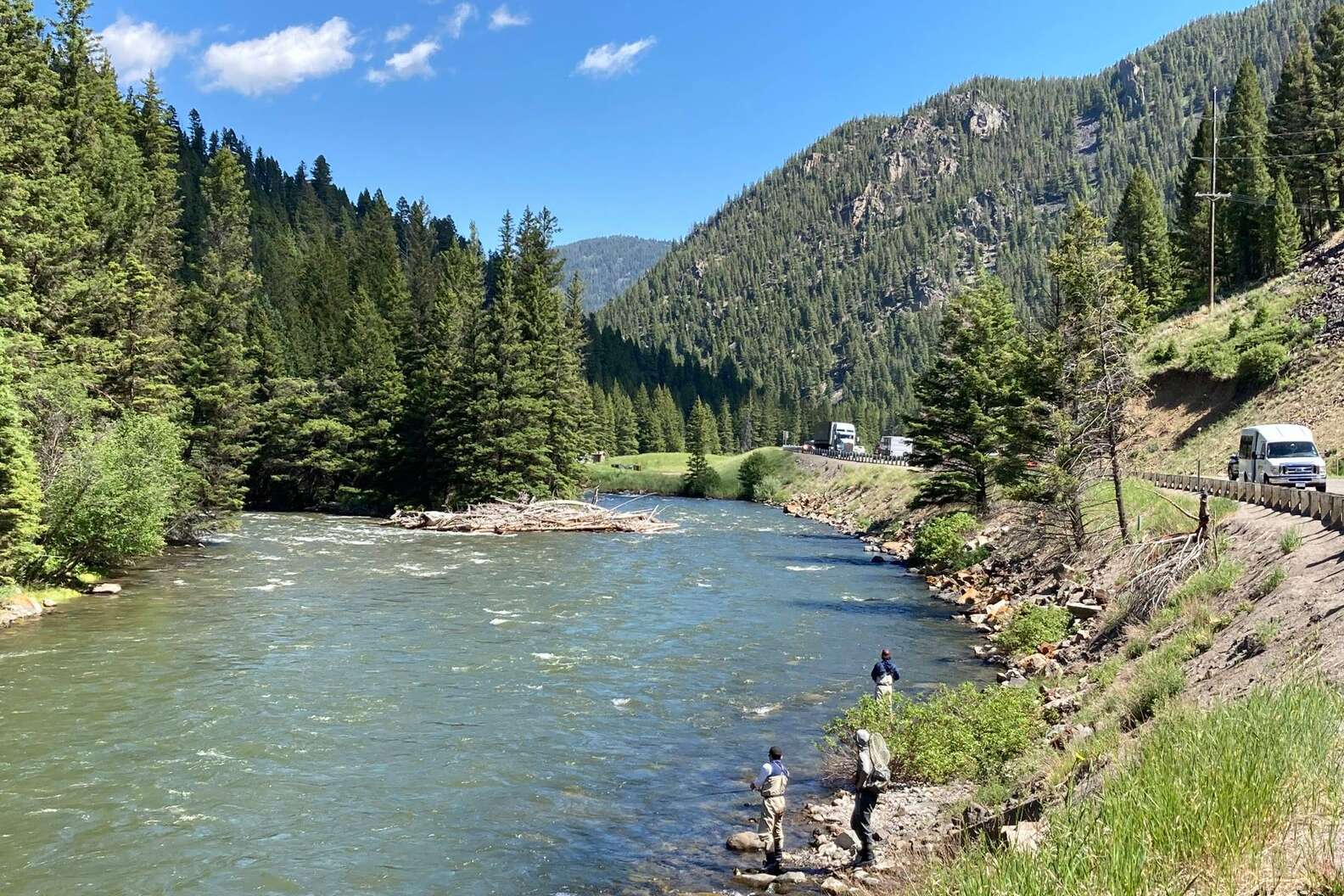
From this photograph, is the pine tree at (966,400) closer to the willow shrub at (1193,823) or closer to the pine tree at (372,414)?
the willow shrub at (1193,823)

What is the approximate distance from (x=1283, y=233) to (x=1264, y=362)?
3227 cm

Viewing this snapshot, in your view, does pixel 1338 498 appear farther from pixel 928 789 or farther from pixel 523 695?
pixel 523 695

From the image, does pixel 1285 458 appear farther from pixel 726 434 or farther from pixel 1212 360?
pixel 726 434

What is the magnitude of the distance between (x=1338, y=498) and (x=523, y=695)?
68.0 feet

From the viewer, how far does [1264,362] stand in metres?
53.5

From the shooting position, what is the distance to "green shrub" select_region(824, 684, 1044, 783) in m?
18.0

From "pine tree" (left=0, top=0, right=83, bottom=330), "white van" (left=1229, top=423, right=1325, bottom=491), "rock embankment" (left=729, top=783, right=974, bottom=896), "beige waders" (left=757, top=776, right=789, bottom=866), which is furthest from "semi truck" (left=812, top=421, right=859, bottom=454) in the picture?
"beige waders" (left=757, top=776, right=789, bottom=866)

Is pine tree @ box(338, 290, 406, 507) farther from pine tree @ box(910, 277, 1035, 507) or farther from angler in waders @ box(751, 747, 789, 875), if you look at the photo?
angler in waders @ box(751, 747, 789, 875)

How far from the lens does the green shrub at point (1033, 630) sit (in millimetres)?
27297

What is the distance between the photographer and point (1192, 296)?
91188mm

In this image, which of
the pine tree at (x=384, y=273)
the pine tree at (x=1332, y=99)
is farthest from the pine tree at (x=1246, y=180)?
the pine tree at (x=384, y=273)

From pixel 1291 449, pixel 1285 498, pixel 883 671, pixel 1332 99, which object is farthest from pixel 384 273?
pixel 883 671

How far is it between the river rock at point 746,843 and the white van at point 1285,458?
28.1 m

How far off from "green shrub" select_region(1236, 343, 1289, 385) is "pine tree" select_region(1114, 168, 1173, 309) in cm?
3417
